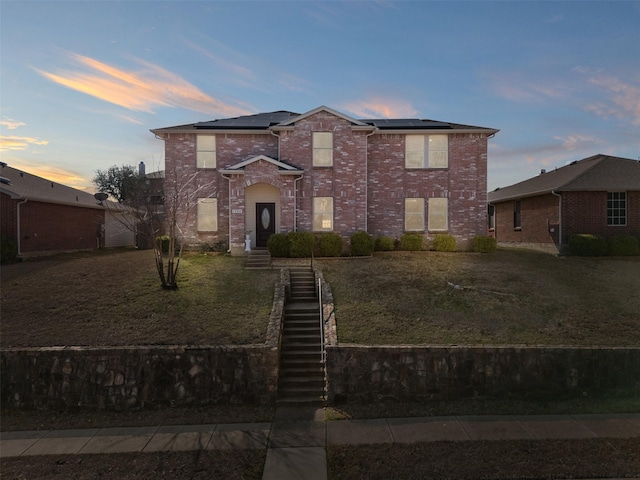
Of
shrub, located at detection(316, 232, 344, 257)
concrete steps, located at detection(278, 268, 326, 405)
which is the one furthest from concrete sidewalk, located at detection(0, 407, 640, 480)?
shrub, located at detection(316, 232, 344, 257)

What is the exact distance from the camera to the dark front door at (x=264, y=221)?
739 inches

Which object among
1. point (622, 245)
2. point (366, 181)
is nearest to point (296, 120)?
point (366, 181)

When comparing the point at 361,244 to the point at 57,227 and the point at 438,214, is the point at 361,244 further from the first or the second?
the point at 57,227

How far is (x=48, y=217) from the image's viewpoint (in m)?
19.6

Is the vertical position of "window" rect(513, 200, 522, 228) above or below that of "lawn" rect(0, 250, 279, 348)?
above

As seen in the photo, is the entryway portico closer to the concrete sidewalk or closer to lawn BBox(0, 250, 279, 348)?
lawn BBox(0, 250, 279, 348)

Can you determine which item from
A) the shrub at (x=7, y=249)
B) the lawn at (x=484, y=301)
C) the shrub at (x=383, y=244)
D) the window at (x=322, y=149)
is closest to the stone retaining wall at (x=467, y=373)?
the lawn at (x=484, y=301)

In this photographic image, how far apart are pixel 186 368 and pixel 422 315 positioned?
5987 mm

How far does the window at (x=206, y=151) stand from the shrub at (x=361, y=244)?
8.06 m

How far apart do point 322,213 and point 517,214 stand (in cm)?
1340

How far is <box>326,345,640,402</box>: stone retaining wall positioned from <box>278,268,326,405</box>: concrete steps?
2.07ft

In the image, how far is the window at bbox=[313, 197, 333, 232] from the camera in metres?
18.6

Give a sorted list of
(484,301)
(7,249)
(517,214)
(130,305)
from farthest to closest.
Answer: (517,214) → (7,249) → (484,301) → (130,305)

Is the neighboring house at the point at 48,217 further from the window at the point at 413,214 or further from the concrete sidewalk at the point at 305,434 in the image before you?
the window at the point at 413,214
